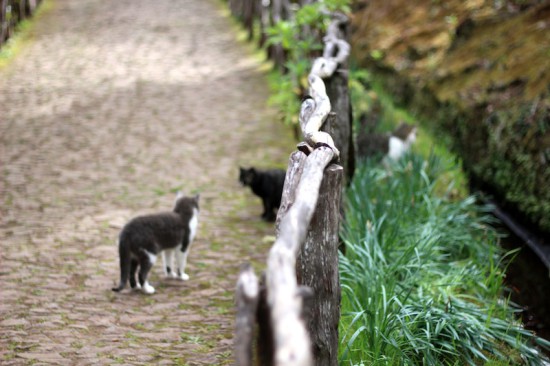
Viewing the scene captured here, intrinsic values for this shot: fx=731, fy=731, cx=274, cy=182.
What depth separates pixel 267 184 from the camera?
25.1 ft

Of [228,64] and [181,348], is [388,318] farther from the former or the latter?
[228,64]

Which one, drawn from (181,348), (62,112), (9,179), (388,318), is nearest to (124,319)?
(181,348)

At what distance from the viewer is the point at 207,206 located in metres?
8.10

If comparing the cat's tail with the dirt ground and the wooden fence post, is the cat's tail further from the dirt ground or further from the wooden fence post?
the wooden fence post

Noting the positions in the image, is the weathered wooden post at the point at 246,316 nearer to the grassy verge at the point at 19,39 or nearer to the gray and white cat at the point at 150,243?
the gray and white cat at the point at 150,243

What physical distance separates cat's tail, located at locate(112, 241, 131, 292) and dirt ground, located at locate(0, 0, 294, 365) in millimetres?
100

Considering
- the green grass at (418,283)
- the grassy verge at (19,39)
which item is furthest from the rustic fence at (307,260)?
the grassy verge at (19,39)

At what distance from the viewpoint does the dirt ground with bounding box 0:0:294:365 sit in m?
5.11

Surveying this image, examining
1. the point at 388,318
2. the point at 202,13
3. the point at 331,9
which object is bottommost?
the point at 202,13

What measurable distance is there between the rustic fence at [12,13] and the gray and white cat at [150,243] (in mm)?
11074

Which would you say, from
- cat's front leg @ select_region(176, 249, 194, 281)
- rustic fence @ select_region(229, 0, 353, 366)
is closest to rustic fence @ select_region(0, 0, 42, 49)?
rustic fence @ select_region(229, 0, 353, 366)

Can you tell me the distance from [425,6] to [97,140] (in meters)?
7.55

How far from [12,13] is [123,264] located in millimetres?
13143

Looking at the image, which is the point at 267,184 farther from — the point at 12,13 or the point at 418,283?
the point at 12,13
